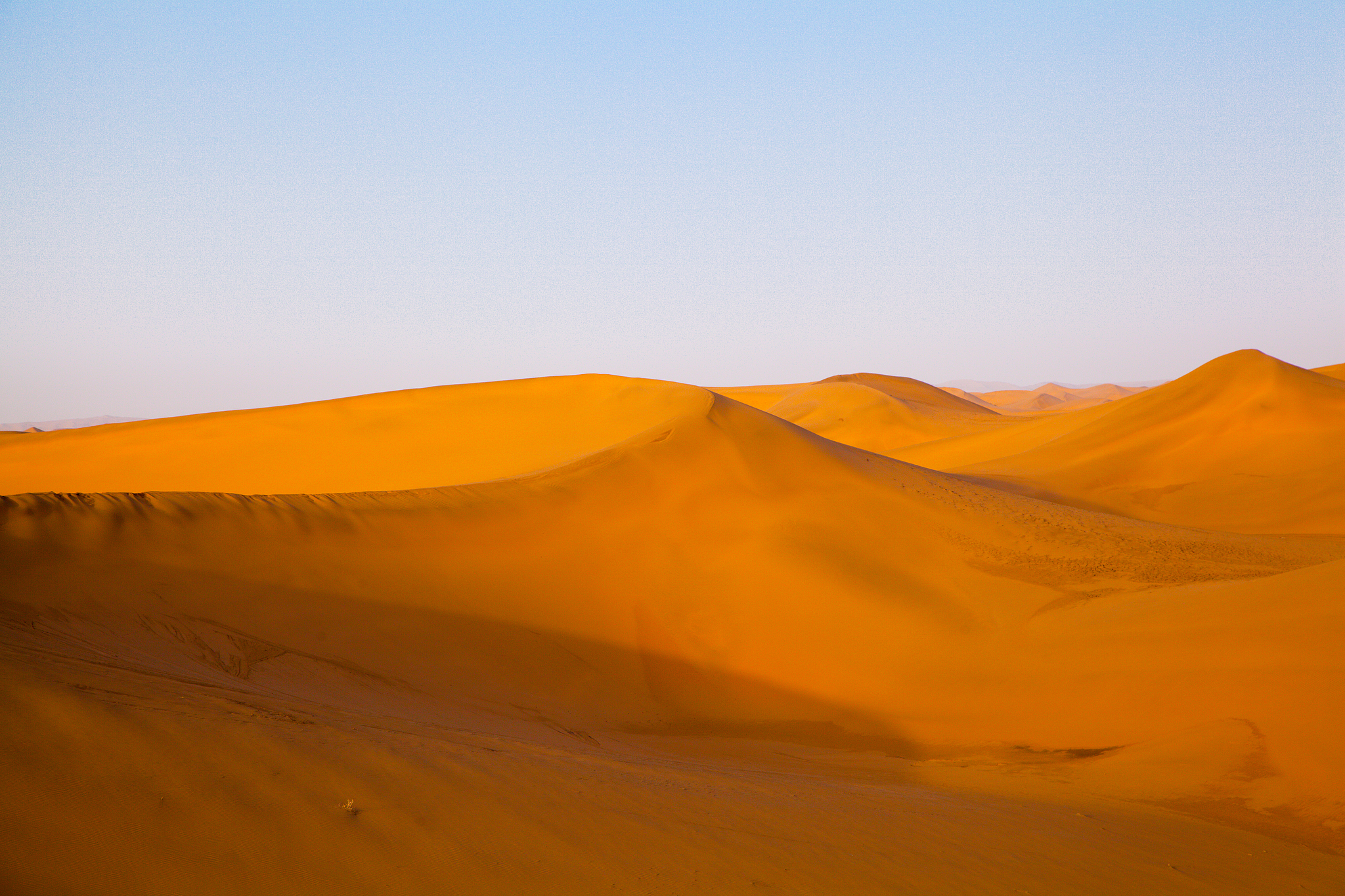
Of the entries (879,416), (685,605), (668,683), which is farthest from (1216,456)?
(879,416)

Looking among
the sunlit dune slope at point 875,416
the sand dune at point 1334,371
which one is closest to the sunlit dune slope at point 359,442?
the sunlit dune slope at point 875,416

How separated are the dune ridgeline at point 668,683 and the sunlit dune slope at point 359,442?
0.29 metres

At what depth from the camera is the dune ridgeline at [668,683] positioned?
3.26 m

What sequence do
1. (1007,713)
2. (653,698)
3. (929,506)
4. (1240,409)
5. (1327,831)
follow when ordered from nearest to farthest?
(1327,831)
(1007,713)
(653,698)
(929,506)
(1240,409)

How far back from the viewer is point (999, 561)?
35.9 ft

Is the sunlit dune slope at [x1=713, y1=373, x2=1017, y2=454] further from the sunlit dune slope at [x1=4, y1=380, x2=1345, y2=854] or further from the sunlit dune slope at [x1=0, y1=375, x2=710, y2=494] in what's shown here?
the sunlit dune slope at [x1=4, y1=380, x2=1345, y2=854]

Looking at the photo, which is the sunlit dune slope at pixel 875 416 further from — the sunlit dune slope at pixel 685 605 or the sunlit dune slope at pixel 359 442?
the sunlit dune slope at pixel 685 605

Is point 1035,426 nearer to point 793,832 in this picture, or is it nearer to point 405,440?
point 405,440

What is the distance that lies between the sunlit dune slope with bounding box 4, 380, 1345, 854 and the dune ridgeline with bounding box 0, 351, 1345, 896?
4 centimetres

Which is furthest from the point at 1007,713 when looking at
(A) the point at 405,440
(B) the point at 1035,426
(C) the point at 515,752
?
(B) the point at 1035,426

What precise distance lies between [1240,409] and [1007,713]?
17.4 metres

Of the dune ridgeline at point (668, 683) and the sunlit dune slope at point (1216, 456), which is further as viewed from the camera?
the sunlit dune slope at point (1216, 456)

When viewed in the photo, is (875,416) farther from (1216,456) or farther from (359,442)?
(359,442)

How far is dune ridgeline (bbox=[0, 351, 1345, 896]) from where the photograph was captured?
3262 millimetres
